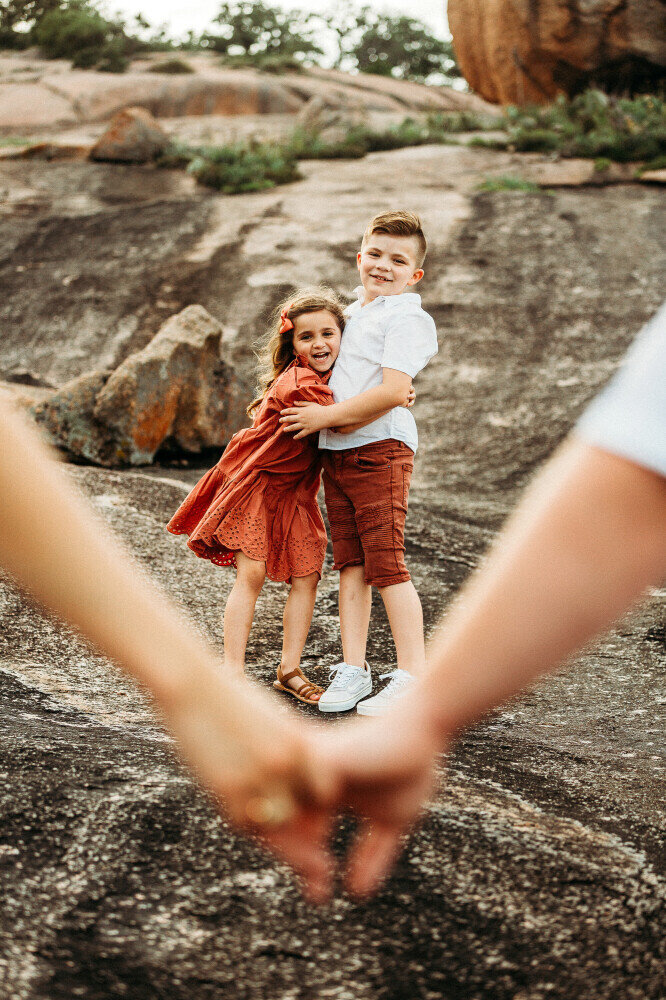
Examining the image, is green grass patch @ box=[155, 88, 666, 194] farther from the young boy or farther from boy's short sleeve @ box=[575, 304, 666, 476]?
boy's short sleeve @ box=[575, 304, 666, 476]

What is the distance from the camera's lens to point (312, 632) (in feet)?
11.2

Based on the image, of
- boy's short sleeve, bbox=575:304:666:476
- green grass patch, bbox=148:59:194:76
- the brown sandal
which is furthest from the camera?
green grass patch, bbox=148:59:194:76

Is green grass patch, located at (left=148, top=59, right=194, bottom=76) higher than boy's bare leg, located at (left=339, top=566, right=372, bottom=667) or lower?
higher

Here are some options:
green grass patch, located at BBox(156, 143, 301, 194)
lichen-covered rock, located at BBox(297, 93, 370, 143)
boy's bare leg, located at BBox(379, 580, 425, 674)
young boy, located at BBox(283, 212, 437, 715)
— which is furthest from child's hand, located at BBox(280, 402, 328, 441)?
lichen-covered rock, located at BBox(297, 93, 370, 143)

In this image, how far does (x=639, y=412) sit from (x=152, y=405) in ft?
17.8

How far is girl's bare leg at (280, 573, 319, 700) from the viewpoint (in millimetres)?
2846

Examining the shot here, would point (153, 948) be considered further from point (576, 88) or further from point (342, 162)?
point (576, 88)

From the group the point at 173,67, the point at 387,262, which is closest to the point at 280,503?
the point at 387,262

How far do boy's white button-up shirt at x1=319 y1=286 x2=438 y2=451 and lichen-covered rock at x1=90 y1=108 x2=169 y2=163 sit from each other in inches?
515

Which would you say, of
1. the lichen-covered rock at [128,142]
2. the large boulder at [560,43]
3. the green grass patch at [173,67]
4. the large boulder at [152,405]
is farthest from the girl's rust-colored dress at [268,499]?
the green grass patch at [173,67]

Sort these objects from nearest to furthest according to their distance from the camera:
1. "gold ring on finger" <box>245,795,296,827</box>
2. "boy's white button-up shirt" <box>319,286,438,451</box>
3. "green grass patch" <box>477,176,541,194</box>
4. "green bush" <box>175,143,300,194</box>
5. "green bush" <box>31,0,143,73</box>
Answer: "gold ring on finger" <box>245,795,296,827</box> → "boy's white button-up shirt" <box>319,286,438,451</box> → "green grass patch" <box>477,176,541,194</box> → "green bush" <box>175,143,300,194</box> → "green bush" <box>31,0,143,73</box>

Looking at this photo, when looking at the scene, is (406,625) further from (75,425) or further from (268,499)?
(75,425)

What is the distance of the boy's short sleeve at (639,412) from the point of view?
2.26 ft

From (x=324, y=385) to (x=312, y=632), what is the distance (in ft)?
3.30
